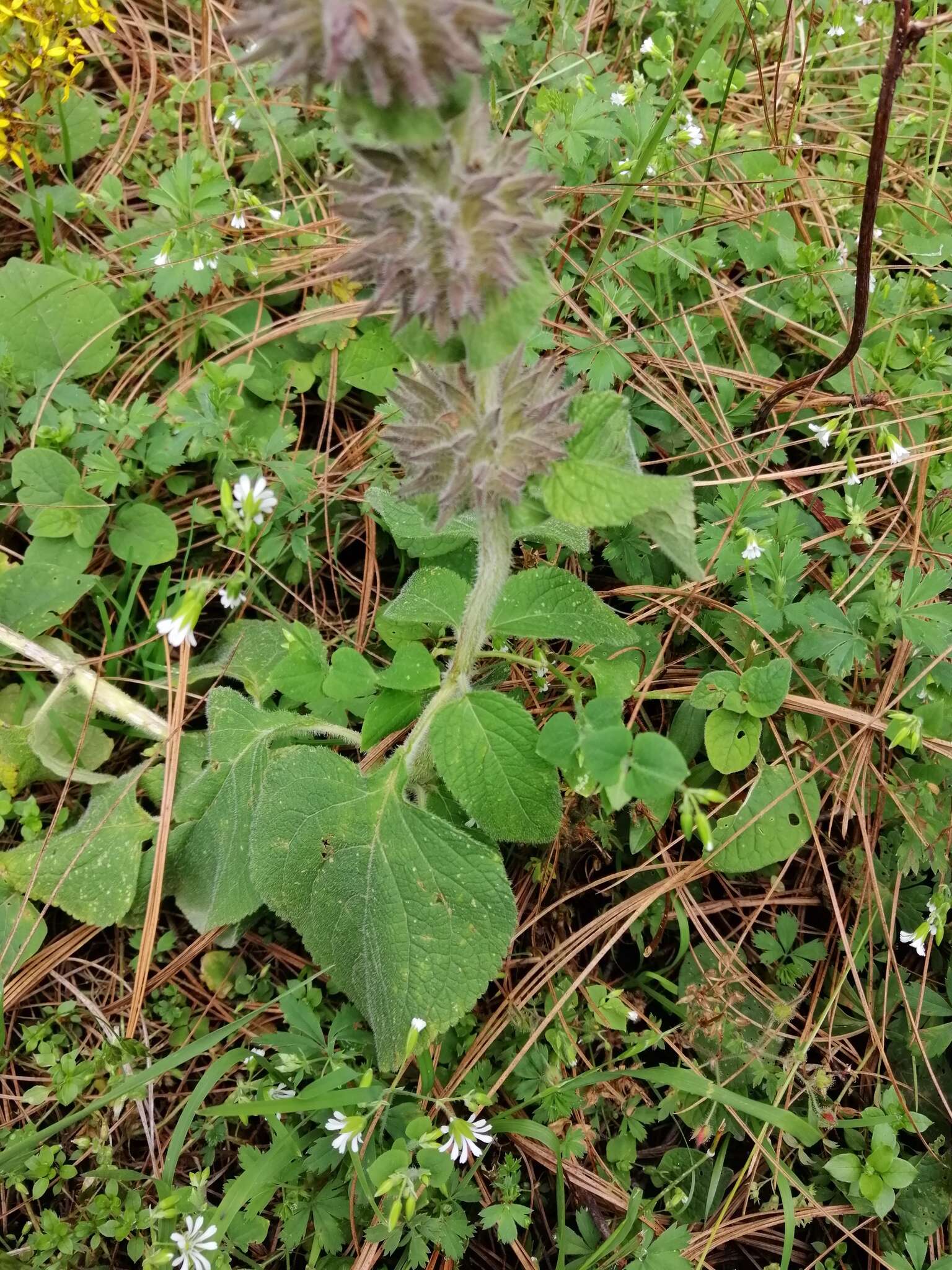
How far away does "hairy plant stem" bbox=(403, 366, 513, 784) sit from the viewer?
6.39ft

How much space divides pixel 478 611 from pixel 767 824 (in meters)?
1.12

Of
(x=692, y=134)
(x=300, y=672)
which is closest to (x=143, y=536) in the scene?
(x=300, y=672)

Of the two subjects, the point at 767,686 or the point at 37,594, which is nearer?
the point at 767,686

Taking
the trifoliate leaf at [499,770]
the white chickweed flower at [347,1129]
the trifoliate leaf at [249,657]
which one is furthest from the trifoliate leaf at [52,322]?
the white chickweed flower at [347,1129]

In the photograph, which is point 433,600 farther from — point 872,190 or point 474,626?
point 872,190

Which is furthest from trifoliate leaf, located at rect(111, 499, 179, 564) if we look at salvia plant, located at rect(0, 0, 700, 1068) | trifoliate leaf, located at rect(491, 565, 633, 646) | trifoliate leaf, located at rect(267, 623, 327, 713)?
trifoliate leaf, located at rect(491, 565, 633, 646)

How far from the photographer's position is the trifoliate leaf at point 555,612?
2.52 m

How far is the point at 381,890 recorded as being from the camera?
246 centimetres

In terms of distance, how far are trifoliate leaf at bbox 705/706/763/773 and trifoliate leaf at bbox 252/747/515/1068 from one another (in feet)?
2.51

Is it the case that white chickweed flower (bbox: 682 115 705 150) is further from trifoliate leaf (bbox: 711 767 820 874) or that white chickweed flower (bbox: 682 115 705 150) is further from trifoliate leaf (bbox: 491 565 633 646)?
trifoliate leaf (bbox: 711 767 820 874)

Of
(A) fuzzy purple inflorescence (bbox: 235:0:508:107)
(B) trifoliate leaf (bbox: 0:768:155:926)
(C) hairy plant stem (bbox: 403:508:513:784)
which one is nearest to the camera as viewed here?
(A) fuzzy purple inflorescence (bbox: 235:0:508:107)

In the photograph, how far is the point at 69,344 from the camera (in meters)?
3.58

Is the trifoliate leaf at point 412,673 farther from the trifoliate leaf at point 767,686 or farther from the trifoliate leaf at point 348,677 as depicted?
the trifoliate leaf at point 767,686

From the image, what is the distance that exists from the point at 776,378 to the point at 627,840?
6.00 ft
